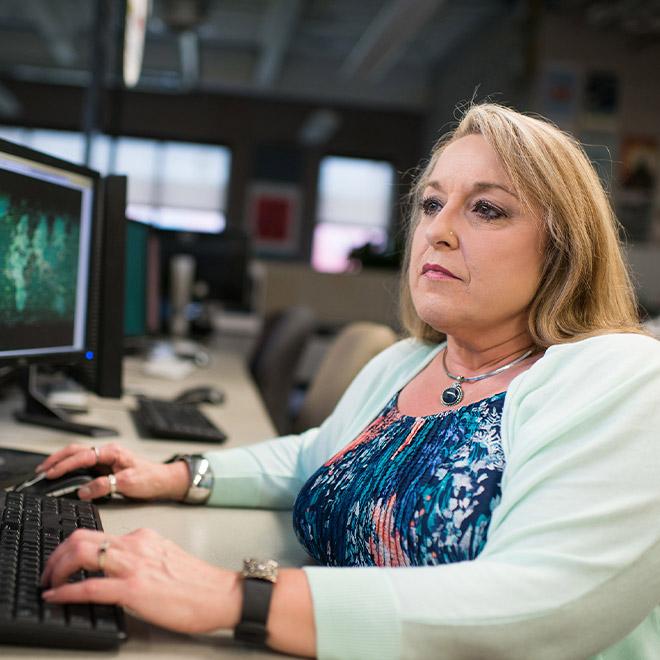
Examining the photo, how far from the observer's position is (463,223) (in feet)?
3.37

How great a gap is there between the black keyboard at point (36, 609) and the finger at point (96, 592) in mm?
14

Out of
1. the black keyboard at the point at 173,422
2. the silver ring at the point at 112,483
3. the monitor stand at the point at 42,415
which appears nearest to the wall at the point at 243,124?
the black keyboard at the point at 173,422

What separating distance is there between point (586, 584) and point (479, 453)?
209 mm

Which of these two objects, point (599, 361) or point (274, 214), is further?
point (274, 214)

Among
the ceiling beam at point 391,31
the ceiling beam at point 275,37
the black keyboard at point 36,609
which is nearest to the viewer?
the black keyboard at point 36,609

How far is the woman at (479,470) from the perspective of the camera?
2.43 ft

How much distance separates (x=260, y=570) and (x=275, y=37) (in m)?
7.88

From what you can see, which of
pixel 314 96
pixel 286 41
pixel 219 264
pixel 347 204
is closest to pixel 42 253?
pixel 219 264

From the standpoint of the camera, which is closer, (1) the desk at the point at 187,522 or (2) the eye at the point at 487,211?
(1) the desk at the point at 187,522

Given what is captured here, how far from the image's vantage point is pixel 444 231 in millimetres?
1028

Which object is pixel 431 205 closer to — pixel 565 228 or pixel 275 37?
pixel 565 228

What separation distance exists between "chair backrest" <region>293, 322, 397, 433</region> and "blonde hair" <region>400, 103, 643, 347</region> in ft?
3.15

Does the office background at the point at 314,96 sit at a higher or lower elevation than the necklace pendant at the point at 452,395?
higher

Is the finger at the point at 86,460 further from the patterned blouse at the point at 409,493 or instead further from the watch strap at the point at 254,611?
the watch strap at the point at 254,611
